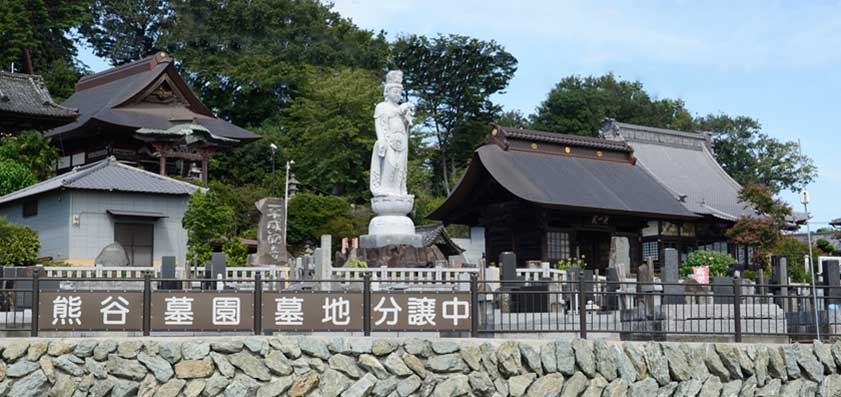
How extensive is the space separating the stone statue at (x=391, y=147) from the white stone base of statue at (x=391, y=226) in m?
0.22

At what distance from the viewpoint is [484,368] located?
584 inches

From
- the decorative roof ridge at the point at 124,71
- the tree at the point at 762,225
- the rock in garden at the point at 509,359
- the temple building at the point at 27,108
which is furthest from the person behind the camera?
the decorative roof ridge at the point at 124,71

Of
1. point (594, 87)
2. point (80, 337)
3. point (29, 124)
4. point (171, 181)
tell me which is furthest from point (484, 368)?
point (594, 87)

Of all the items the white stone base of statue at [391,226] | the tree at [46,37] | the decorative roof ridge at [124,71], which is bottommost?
the white stone base of statue at [391,226]

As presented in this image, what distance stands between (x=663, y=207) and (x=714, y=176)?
761 cm

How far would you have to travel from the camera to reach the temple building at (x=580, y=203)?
33.2m

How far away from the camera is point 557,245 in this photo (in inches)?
1318

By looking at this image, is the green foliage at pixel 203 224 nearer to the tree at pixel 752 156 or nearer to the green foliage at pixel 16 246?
the green foliage at pixel 16 246

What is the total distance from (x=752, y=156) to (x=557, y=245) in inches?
934

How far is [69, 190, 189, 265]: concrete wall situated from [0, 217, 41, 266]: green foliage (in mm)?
3689

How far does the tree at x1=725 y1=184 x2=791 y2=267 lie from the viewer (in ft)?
107

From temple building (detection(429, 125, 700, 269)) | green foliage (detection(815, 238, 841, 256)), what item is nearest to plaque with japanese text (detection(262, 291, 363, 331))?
temple building (detection(429, 125, 700, 269))

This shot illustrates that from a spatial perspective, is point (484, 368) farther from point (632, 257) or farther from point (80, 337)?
point (632, 257)

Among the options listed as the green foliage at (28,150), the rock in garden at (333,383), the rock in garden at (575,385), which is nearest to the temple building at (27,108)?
the green foliage at (28,150)
